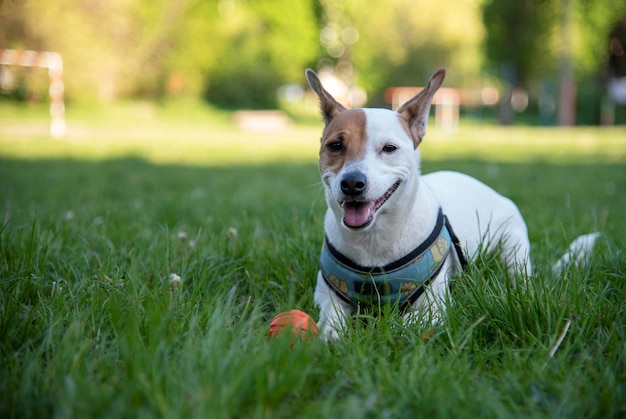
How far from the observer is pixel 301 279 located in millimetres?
2984

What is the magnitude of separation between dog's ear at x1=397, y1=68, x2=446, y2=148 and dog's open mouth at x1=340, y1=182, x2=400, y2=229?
54 centimetres

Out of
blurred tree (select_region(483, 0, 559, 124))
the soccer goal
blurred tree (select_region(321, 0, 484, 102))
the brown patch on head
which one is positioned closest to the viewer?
the brown patch on head

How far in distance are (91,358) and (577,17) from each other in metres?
31.0

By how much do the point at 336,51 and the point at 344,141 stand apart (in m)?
38.8

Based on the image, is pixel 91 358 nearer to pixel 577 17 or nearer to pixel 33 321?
pixel 33 321

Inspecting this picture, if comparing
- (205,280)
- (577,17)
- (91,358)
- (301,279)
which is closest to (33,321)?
(91,358)

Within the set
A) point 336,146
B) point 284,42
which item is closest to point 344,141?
point 336,146

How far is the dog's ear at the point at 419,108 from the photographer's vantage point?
290cm

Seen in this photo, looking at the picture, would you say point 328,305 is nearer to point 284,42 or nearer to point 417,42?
point 417,42

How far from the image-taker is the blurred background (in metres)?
21.4

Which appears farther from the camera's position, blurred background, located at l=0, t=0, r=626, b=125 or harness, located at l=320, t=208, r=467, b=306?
blurred background, located at l=0, t=0, r=626, b=125

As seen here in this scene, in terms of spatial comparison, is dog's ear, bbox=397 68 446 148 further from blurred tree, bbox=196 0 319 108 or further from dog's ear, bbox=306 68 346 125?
blurred tree, bbox=196 0 319 108

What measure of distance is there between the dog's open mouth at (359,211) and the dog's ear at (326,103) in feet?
2.21

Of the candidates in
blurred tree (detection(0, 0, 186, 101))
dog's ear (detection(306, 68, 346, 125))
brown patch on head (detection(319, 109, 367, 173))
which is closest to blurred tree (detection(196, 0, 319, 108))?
blurred tree (detection(0, 0, 186, 101))
